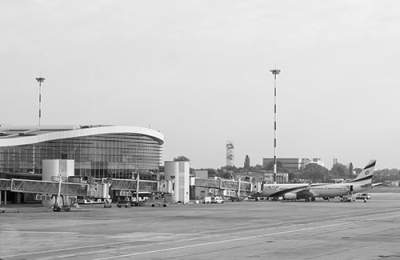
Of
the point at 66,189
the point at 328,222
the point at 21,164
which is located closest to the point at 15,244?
the point at 328,222

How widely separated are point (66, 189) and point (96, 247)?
5420 centimetres

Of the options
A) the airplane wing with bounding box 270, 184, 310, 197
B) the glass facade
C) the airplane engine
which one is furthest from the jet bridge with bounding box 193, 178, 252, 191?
→ the glass facade

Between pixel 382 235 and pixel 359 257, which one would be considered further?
pixel 382 235

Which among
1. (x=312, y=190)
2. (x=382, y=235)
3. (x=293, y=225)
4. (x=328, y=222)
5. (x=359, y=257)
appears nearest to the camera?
(x=359, y=257)

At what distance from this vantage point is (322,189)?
429 ft

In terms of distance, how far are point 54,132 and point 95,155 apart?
9277mm

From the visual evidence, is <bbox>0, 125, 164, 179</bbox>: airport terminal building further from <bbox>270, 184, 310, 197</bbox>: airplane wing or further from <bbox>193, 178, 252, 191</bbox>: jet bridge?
<bbox>270, 184, 310, 197</bbox>: airplane wing

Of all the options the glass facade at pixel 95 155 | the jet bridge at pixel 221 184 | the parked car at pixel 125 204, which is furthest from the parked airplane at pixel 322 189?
the parked car at pixel 125 204

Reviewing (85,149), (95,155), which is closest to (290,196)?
(95,155)

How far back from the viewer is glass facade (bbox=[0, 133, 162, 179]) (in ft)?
396

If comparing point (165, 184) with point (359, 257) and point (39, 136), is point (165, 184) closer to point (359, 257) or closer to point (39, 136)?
point (39, 136)

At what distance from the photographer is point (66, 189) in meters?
89.6

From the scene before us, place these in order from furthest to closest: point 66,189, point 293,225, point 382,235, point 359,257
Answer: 1. point 66,189
2. point 293,225
3. point 382,235
4. point 359,257

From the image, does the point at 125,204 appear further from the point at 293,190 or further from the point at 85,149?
the point at 293,190
